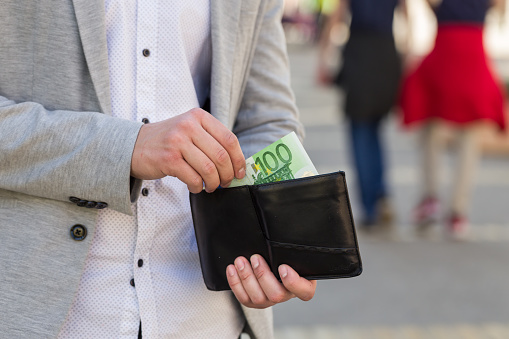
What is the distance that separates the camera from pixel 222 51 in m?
1.44

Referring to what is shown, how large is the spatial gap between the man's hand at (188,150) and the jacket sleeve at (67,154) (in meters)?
0.03

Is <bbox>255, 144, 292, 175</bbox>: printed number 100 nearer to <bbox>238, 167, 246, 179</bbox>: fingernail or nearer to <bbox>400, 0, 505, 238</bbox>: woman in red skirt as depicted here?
→ <bbox>238, 167, 246, 179</bbox>: fingernail

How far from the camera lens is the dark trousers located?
5.66m

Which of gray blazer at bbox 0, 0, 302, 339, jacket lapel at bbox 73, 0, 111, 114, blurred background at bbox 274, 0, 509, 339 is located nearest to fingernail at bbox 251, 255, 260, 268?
gray blazer at bbox 0, 0, 302, 339

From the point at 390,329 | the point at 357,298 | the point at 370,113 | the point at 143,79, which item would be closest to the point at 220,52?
the point at 143,79

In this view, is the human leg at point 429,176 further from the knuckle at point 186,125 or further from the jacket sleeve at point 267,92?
the knuckle at point 186,125

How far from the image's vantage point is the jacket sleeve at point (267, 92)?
5.12ft

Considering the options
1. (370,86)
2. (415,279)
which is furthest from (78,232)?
(370,86)

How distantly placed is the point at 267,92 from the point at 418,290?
323 cm

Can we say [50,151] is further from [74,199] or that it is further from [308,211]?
[308,211]

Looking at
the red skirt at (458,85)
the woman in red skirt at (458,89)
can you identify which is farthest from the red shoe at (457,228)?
the red skirt at (458,85)

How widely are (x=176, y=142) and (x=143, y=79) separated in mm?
245

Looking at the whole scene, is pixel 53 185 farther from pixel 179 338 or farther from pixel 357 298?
pixel 357 298

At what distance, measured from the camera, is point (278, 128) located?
1.55m
